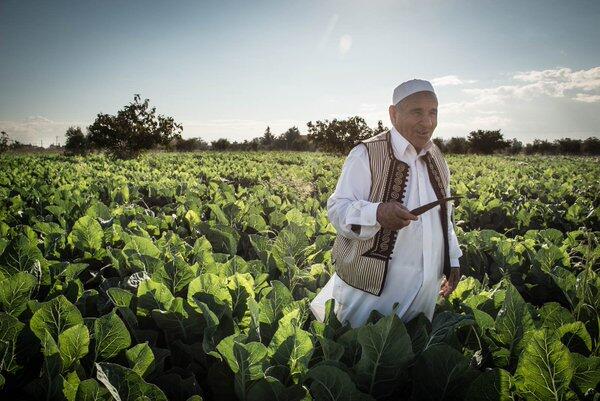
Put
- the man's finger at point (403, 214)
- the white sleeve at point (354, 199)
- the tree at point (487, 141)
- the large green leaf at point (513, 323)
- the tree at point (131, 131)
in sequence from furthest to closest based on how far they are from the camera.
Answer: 1. the tree at point (487, 141)
2. the tree at point (131, 131)
3. the white sleeve at point (354, 199)
4. the man's finger at point (403, 214)
5. the large green leaf at point (513, 323)

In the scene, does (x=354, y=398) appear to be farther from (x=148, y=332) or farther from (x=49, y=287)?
(x=49, y=287)

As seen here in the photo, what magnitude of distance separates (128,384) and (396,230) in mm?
1394

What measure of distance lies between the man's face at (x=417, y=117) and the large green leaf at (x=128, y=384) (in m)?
1.74

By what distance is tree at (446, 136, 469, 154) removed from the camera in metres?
63.9

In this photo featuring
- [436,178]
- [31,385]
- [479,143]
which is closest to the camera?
[31,385]

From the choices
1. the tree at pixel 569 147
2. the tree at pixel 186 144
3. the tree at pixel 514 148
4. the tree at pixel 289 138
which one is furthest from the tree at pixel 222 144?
the tree at pixel 569 147

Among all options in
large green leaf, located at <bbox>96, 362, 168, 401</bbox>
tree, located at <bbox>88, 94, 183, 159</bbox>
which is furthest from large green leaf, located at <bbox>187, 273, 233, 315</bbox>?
tree, located at <bbox>88, 94, 183, 159</bbox>

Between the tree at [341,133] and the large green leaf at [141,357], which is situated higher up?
the tree at [341,133]

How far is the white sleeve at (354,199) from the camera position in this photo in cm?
183

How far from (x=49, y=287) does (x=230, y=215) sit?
2.55 meters

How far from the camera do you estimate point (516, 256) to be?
344 cm

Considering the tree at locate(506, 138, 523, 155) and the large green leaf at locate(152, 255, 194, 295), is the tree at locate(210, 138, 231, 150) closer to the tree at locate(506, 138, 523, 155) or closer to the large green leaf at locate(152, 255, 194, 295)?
the tree at locate(506, 138, 523, 155)

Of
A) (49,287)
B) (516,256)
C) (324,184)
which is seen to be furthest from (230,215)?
(324,184)

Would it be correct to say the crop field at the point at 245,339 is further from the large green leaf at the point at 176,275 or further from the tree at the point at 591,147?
the tree at the point at 591,147
